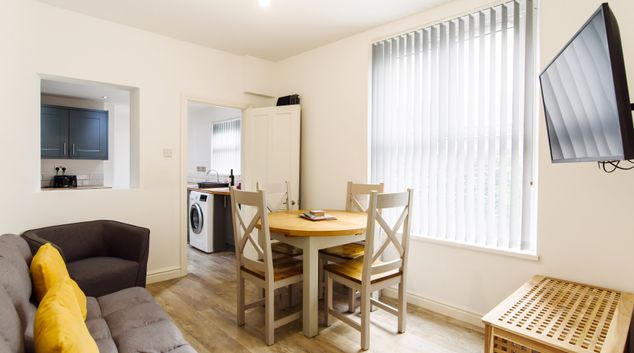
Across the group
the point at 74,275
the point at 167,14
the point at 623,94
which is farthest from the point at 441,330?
the point at 167,14

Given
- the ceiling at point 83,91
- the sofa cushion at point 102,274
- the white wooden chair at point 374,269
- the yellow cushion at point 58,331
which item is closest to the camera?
the yellow cushion at point 58,331

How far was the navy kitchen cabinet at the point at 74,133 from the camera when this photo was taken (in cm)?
510

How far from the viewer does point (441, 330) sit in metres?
2.43

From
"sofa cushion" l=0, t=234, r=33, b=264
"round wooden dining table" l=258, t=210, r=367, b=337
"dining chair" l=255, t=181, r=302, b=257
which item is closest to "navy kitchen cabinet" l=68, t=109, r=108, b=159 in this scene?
"dining chair" l=255, t=181, r=302, b=257

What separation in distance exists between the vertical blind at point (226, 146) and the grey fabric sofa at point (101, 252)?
344cm

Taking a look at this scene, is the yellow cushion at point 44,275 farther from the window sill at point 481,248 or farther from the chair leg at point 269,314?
the window sill at point 481,248

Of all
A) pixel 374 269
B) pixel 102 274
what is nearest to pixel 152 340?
pixel 102 274

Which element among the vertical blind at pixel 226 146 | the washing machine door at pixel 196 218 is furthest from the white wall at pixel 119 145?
the washing machine door at pixel 196 218

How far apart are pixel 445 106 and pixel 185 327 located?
2770 mm

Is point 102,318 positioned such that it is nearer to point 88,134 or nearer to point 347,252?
point 347,252

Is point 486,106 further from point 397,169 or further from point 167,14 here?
point 167,14

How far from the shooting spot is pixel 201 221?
15.1 feet

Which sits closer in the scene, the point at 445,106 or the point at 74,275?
the point at 74,275

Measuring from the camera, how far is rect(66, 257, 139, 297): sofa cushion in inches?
92.3
